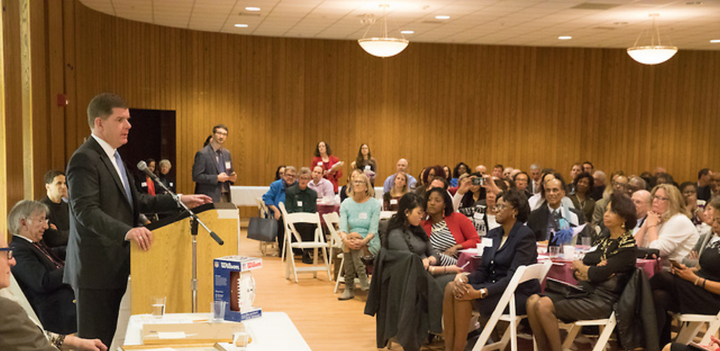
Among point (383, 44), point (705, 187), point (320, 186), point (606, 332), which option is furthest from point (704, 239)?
point (705, 187)

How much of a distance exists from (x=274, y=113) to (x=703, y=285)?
10.9 meters

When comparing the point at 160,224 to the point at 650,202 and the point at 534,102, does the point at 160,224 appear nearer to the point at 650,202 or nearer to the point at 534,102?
the point at 650,202

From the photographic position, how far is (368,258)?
7.03 m

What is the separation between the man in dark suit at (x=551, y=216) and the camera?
680 centimetres

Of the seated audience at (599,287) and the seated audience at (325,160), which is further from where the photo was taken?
the seated audience at (325,160)

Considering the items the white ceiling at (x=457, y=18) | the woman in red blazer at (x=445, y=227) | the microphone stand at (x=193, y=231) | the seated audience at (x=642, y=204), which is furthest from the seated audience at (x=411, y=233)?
the white ceiling at (x=457, y=18)

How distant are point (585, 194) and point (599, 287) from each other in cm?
372

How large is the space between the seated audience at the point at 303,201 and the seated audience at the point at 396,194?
1.04m

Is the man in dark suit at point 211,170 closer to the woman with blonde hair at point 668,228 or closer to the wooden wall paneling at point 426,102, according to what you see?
the wooden wall paneling at point 426,102

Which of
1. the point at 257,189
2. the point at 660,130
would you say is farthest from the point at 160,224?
the point at 660,130

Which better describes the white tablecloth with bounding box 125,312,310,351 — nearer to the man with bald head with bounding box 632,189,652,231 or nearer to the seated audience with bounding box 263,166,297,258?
the man with bald head with bounding box 632,189,652,231

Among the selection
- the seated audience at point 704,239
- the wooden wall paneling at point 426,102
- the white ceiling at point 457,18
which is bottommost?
the seated audience at point 704,239

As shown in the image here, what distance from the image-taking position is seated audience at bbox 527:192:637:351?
4914 mm

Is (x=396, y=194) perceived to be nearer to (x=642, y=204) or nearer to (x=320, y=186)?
(x=320, y=186)
